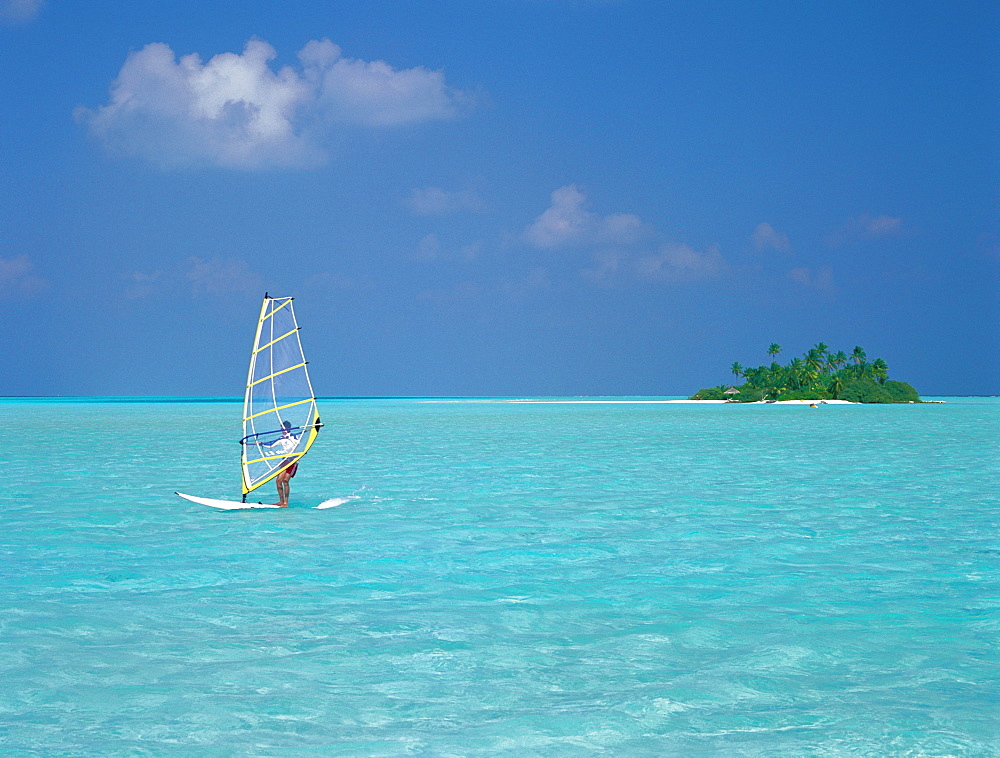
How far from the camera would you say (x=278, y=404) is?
21953 mm

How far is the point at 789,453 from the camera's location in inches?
1640

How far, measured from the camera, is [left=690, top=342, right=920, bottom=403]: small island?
6358 inches

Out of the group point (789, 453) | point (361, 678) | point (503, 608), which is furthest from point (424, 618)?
point (789, 453)

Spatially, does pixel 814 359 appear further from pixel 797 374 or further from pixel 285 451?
pixel 285 451

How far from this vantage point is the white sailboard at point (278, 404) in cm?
2158

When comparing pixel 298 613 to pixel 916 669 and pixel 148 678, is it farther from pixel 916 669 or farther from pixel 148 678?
pixel 916 669

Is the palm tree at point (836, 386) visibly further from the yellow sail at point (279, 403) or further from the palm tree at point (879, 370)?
the yellow sail at point (279, 403)

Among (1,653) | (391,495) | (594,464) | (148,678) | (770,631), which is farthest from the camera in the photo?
(594,464)

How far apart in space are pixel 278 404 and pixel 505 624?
12277 mm

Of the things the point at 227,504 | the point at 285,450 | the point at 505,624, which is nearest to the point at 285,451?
the point at 285,450

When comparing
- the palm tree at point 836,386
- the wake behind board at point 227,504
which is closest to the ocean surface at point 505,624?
the wake behind board at point 227,504

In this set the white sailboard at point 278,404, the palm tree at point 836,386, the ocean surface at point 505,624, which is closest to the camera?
the ocean surface at point 505,624

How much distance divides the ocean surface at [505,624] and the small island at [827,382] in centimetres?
14353

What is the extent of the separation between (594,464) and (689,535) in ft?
58.0
